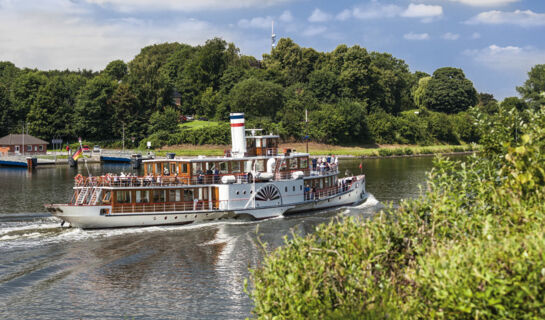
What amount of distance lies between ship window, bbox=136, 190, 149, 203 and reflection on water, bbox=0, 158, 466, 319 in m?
2.27

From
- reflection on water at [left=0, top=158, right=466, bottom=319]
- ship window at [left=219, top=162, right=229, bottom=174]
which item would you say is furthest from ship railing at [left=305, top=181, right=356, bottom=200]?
ship window at [left=219, top=162, right=229, bottom=174]

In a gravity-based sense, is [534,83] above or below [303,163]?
above

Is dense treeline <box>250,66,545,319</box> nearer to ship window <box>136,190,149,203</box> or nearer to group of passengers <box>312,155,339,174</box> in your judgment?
ship window <box>136,190,149,203</box>

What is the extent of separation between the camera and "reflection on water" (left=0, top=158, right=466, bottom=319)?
2484cm

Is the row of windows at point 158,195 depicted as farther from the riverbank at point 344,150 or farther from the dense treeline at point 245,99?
the riverbank at point 344,150

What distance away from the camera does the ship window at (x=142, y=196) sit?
40.4 m

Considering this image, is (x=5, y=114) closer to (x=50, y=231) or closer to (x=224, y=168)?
(x=50, y=231)

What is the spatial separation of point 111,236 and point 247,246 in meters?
9.92

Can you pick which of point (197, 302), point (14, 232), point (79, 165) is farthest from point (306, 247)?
point (79, 165)

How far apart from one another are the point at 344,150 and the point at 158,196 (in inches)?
3100

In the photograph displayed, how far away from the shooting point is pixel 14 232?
37656 mm

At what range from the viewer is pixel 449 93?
156 meters

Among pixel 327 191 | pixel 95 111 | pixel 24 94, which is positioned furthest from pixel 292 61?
pixel 327 191

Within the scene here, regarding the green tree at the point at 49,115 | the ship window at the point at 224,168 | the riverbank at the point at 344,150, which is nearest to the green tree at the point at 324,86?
the riverbank at the point at 344,150
